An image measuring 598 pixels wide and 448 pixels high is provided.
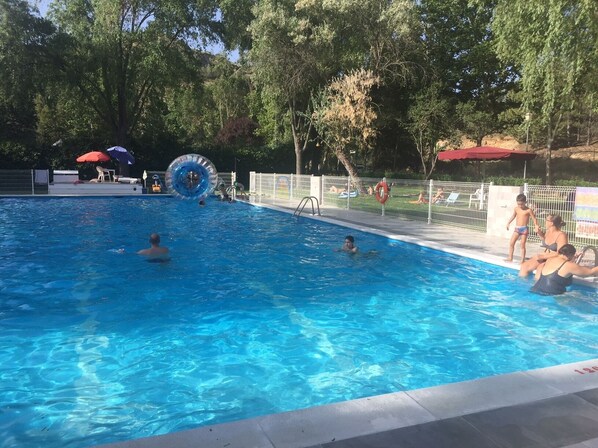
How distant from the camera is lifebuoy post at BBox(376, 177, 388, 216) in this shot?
17797mm

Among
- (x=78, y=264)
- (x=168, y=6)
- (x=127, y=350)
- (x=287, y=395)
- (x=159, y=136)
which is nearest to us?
(x=287, y=395)

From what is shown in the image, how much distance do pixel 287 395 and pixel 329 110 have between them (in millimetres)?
22890

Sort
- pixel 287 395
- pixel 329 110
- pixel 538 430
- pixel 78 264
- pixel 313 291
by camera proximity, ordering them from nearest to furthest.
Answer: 1. pixel 538 430
2. pixel 287 395
3. pixel 313 291
4. pixel 78 264
5. pixel 329 110

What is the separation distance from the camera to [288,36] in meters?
26.6

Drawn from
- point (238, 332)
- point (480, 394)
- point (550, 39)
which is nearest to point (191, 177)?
point (550, 39)

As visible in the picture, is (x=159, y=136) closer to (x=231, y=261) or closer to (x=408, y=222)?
(x=408, y=222)

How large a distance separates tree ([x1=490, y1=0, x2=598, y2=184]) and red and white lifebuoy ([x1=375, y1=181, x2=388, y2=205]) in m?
5.39

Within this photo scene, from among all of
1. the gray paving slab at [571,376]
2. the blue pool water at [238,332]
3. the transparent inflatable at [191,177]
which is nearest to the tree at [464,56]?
the transparent inflatable at [191,177]

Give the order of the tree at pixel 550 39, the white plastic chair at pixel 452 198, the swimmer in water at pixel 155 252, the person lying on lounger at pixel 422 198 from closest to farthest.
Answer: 1. the swimmer in water at pixel 155 252
2. the tree at pixel 550 39
3. the white plastic chair at pixel 452 198
4. the person lying on lounger at pixel 422 198

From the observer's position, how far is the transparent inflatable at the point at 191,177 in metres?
21.6

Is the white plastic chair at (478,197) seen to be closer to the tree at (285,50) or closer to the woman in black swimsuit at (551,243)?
the woman in black swimsuit at (551,243)

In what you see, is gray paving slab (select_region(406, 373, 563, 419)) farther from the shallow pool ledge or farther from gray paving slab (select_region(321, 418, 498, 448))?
gray paving slab (select_region(321, 418, 498, 448))

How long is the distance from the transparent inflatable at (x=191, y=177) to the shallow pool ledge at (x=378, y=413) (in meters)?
19.0

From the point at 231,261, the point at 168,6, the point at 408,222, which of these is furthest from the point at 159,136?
the point at 231,261
